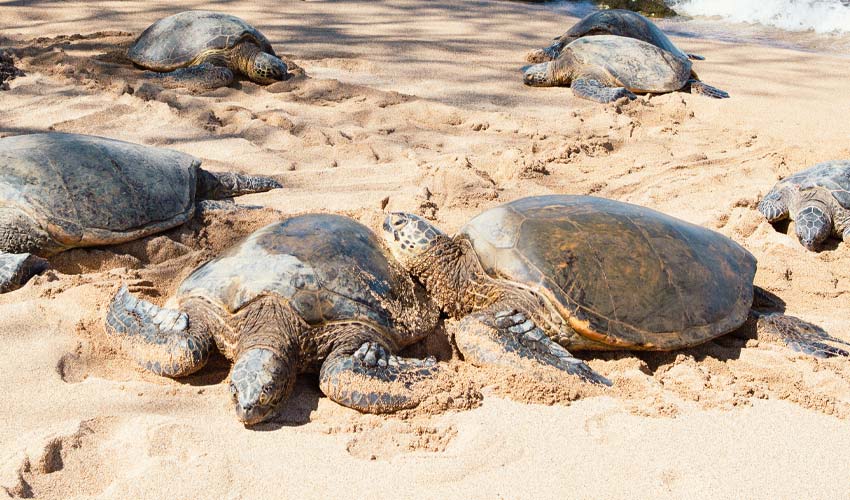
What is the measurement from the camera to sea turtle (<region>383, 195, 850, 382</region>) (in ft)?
10.0

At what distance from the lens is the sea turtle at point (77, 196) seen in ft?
11.5

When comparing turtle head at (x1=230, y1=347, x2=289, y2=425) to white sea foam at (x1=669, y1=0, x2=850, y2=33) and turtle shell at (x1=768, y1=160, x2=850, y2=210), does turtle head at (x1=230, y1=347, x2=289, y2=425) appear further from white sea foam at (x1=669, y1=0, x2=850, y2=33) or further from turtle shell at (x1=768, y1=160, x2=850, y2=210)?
white sea foam at (x1=669, y1=0, x2=850, y2=33)

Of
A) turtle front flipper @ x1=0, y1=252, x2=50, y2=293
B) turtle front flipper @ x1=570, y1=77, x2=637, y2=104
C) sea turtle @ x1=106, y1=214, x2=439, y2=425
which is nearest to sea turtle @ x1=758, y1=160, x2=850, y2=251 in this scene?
turtle front flipper @ x1=570, y1=77, x2=637, y2=104

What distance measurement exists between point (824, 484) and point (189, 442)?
2104mm

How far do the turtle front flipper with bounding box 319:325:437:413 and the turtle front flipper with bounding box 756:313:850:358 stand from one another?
164 cm

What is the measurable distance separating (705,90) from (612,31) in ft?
6.10

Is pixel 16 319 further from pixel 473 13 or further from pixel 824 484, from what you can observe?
pixel 473 13

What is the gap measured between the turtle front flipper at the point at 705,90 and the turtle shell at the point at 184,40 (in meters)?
4.25

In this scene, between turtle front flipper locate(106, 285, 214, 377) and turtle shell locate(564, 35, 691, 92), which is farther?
turtle shell locate(564, 35, 691, 92)

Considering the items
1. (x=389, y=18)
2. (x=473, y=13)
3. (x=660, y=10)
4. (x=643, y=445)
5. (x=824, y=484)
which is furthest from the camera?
(x=660, y=10)

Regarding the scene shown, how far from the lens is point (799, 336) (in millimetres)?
3277

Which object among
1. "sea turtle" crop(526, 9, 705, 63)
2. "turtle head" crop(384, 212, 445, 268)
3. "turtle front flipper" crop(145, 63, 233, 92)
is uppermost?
"sea turtle" crop(526, 9, 705, 63)

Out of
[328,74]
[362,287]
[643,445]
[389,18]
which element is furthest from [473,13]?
[643,445]

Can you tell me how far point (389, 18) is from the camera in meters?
9.41
